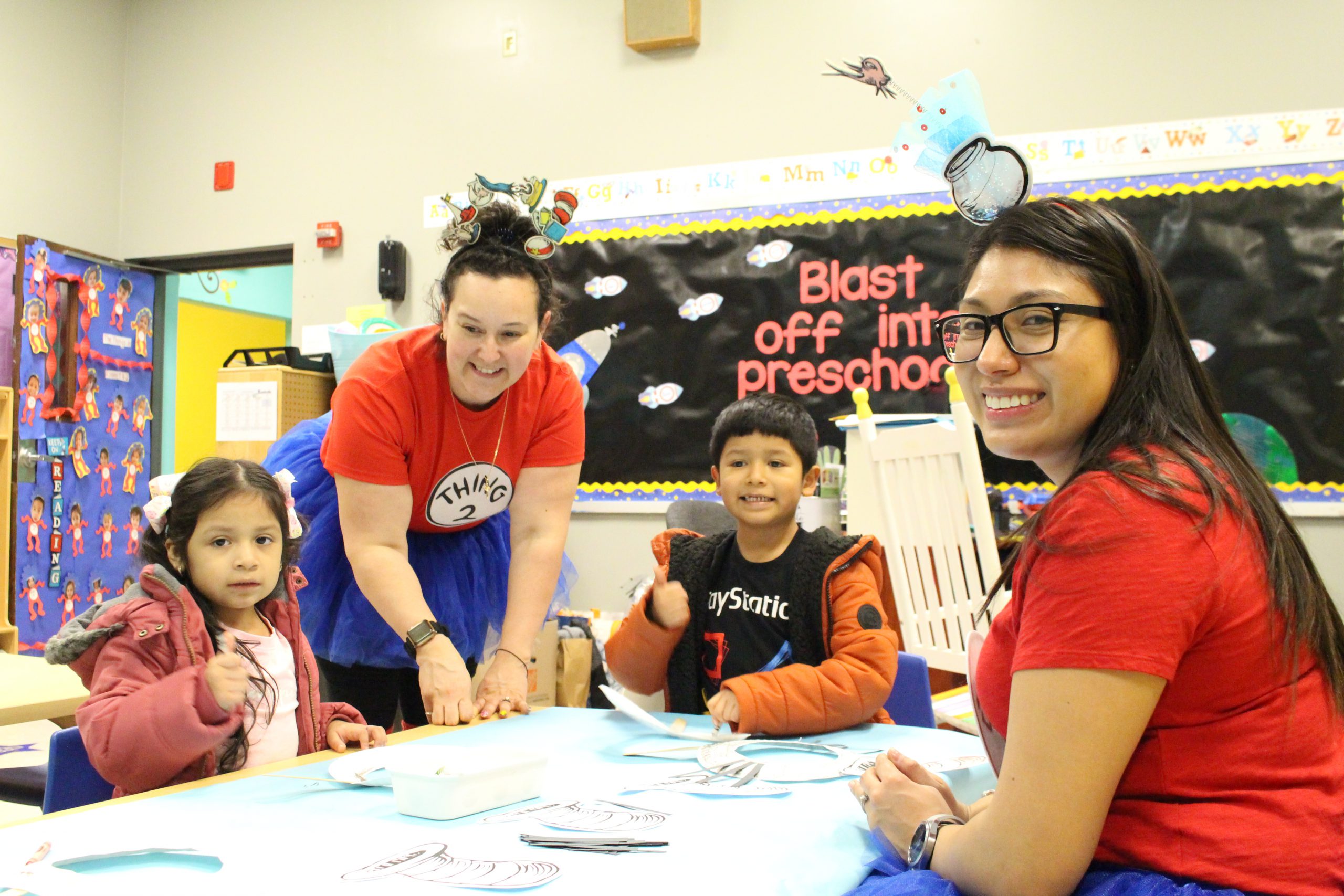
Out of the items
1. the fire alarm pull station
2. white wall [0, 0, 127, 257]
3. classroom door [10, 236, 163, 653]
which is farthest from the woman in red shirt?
white wall [0, 0, 127, 257]

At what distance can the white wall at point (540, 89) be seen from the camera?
376cm

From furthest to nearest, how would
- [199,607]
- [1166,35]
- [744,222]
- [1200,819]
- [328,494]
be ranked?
1. [744,222]
2. [1166,35]
3. [328,494]
4. [199,607]
5. [1200,819]

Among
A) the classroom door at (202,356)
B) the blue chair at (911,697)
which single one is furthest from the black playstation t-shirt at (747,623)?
the classroom door at (202,356)

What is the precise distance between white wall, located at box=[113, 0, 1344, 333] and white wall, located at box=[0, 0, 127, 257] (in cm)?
10

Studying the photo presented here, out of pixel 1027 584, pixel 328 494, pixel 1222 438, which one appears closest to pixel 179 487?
pixel 328 494

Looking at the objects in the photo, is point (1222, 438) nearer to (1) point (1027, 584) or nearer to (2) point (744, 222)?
(1) point (1027, 584)

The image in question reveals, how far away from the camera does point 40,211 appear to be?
489cm

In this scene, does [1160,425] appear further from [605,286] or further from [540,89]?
[540,89]

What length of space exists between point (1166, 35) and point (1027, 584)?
3.67m

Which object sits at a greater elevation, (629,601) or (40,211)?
(40,211)

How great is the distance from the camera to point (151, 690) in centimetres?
123

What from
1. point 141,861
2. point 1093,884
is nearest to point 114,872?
point 141,861

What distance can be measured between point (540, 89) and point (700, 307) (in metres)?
1.25

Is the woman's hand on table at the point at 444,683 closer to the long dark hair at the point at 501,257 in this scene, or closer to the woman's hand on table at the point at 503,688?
the woman's hand on table at the point at 503,688
